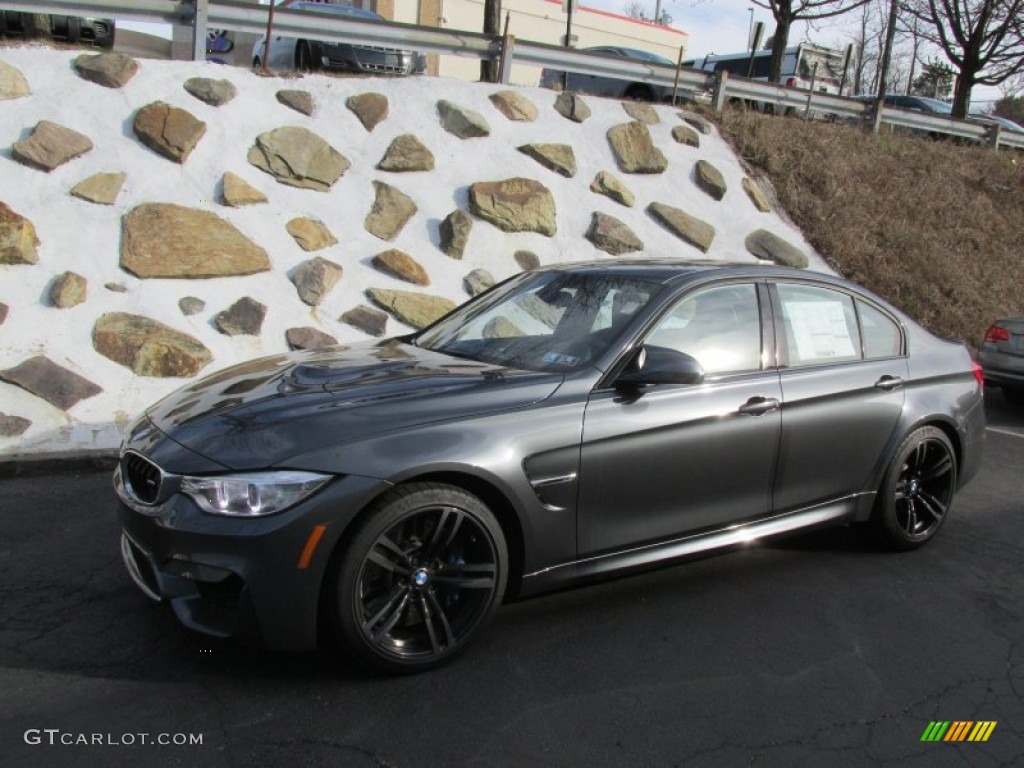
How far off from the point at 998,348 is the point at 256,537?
817cm

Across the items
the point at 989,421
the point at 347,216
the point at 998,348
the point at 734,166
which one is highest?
the point at 734,166

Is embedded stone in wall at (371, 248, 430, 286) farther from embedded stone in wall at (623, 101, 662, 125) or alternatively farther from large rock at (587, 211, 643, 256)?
embedded stone in wall at (623, 101, 662, 125)

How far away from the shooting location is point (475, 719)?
9.65ft

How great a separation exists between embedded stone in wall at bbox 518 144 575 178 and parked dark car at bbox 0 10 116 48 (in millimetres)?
4438

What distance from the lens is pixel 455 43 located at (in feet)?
33.3

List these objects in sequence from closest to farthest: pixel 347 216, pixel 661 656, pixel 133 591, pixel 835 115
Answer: pixel 661 656, pixel 133 591, pixel 347 216, pixel 835 115

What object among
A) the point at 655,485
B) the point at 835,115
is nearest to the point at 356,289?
the point at 655,485

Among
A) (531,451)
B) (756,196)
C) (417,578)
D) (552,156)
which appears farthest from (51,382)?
(756,196)

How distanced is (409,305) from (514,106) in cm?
342

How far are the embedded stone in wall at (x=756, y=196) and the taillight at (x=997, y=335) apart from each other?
10.1 feet

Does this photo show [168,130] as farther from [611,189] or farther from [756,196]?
[756,196]

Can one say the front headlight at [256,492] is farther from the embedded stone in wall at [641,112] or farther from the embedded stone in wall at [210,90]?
the embedded stone in wall at [641,112]

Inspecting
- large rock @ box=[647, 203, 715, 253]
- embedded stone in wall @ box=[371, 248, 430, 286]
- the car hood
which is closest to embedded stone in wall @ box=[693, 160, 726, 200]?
large rock @ box=[647, 203, 715, 253]

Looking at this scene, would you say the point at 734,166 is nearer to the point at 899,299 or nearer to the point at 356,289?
the point at 899,299
